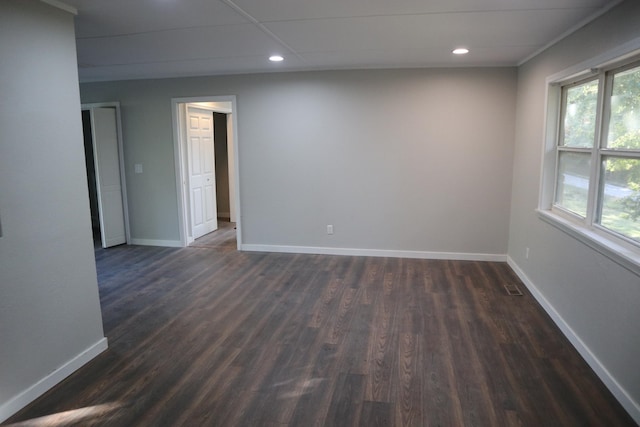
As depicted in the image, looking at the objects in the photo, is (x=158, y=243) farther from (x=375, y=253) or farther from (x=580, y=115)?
(x=580, y=115)

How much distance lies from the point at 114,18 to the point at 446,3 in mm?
2229

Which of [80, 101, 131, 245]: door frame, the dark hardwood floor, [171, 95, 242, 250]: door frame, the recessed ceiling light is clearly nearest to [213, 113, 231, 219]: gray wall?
[171, 95, 242, 250]: door frame

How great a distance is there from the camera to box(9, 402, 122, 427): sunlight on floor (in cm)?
222

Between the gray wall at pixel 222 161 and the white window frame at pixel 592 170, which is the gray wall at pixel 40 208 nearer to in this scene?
the white window frame at pixel 592 170

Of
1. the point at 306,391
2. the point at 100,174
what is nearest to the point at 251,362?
the point at 306,391

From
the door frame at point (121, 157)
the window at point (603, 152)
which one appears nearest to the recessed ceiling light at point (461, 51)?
the window at point (603, 152)

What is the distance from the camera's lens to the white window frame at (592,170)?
2430 millimetres

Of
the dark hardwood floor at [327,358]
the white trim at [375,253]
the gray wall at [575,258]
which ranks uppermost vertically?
the gray wall at [575,258]

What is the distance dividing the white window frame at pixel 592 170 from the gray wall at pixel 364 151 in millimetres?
1131

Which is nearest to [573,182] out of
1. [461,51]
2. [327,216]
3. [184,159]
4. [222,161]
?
[461,51]

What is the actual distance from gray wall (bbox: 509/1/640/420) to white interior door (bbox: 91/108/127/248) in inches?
208

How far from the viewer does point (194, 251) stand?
5715mm

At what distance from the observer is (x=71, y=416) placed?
2277 mm

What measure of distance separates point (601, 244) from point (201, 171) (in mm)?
5359
